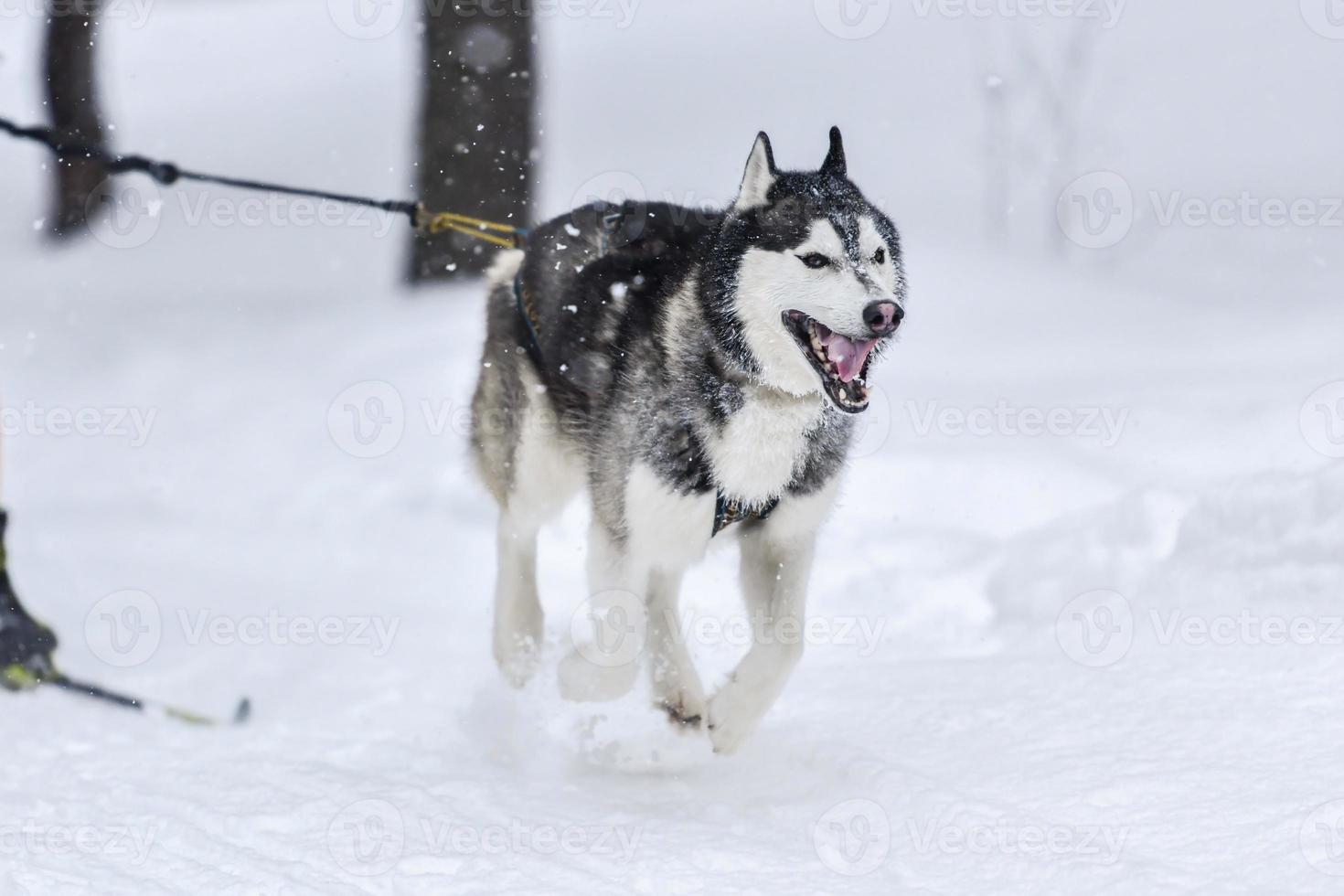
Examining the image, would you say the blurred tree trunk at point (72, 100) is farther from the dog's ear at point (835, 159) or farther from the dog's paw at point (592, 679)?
the dog's ear at point (835, 159)

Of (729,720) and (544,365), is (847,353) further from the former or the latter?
(544,365)

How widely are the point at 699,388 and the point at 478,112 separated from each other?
16.9 feet

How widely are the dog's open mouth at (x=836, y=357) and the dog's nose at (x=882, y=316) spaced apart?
0.06m

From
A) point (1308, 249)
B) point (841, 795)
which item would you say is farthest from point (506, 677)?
point (1308, 249)

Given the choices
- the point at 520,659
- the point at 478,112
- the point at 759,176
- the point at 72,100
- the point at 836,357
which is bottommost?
the point at 520,659

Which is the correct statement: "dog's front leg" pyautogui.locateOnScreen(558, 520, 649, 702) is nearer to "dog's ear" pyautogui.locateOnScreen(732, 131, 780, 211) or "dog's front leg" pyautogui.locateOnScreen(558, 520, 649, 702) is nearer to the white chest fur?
the white chest fur

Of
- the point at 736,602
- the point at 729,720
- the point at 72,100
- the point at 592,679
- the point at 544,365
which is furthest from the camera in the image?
the point at 72,100

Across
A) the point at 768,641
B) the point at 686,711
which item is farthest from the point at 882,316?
the point at 686,711

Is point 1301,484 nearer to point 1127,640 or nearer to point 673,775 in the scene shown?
point 1127,640

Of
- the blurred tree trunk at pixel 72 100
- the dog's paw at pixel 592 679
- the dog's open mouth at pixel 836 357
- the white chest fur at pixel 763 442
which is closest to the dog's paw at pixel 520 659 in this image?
the dog's paw at pixel 592 679

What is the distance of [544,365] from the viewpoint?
12.1 feet

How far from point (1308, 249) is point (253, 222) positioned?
7.99 m

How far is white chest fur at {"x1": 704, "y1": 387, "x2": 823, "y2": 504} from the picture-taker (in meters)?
3.04

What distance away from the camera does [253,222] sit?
11758mm
